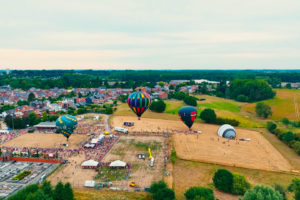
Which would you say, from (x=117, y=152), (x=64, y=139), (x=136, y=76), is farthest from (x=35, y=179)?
(x=136, y=76)

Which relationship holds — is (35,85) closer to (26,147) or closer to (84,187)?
(26,147)

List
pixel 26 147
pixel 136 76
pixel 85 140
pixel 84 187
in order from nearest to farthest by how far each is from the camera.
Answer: pixel 84 187, pixel 26 147, pixel 85 140, pixel 136 76

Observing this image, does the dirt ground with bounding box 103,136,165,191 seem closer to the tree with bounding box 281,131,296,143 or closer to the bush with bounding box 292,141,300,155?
the bush with bounding box 292,141,300,155

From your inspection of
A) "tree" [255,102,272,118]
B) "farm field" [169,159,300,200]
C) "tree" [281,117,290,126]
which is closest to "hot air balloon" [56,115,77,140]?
"farm field" [169,159,300,200]

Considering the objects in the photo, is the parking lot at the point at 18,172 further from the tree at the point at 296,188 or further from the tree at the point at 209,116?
the tree at the point at 209,116

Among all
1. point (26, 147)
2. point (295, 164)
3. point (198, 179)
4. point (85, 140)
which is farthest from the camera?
point (85, 140)

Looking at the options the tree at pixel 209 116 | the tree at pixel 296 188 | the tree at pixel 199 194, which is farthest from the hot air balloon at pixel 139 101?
the tree at pixel 296 188
